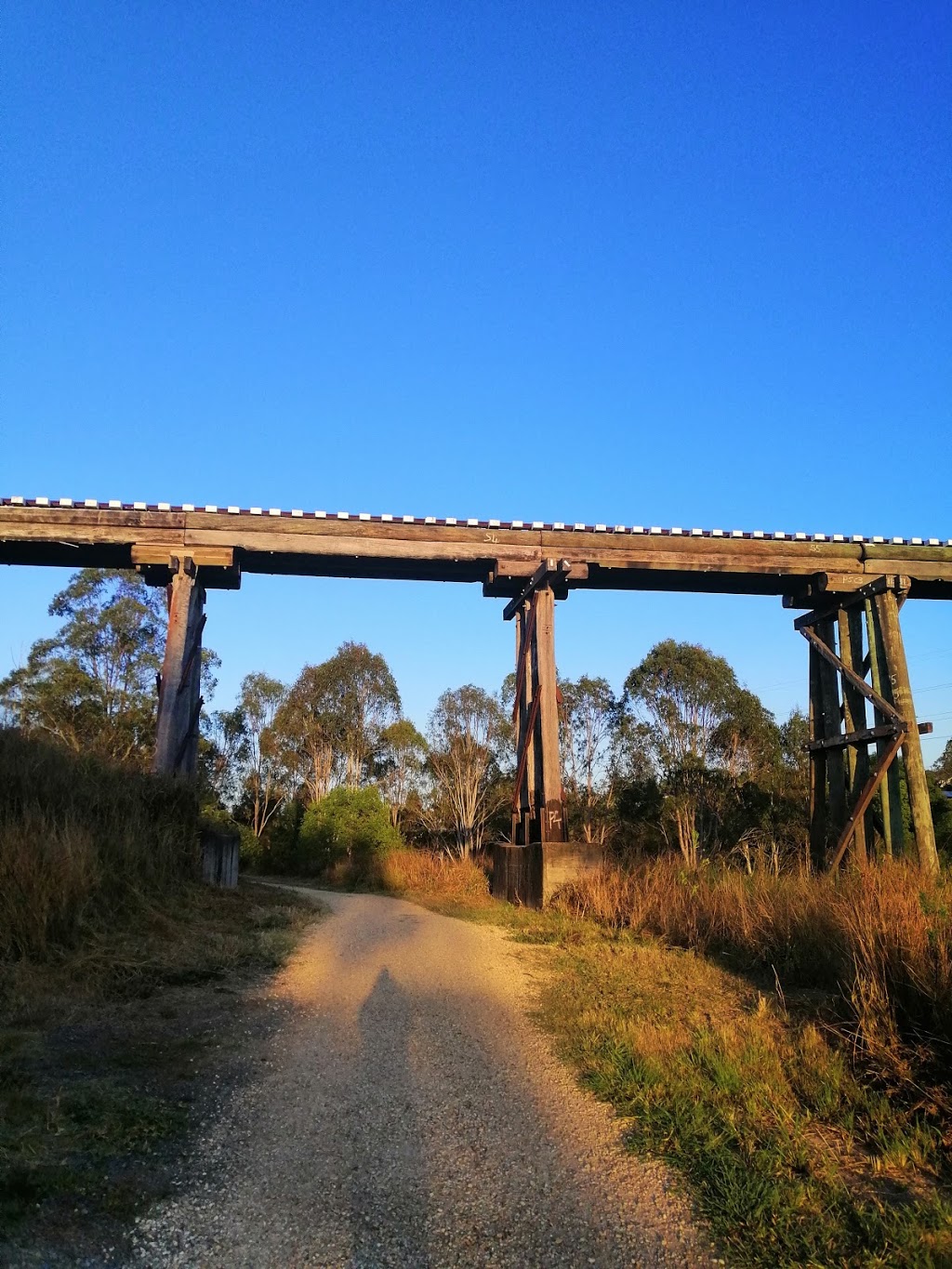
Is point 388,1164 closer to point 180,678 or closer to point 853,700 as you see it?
point 180,678

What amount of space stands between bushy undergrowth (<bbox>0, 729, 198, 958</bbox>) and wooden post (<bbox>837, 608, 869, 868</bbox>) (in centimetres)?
1073

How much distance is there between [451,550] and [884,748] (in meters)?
7.84

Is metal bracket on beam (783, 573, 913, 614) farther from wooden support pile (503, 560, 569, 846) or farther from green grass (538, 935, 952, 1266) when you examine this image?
green grass (538, 935, 952, 1266)

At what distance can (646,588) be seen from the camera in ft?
49.3

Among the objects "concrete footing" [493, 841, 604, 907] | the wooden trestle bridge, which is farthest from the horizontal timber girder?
"concrete footing" [493, 841, 604, 907]

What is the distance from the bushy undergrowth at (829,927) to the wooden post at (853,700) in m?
4.76

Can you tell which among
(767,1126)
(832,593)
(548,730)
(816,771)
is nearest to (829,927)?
(767,1126)

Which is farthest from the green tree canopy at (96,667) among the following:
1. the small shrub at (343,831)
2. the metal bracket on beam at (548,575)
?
the metal bracket on beam at (548,575)

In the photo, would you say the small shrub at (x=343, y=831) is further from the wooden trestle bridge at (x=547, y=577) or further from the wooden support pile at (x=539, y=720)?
the wooden trestle bridge at (x=547, y=577)

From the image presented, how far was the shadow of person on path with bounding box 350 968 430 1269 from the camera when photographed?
2.73 m

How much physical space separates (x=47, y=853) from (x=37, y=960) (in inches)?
33.9

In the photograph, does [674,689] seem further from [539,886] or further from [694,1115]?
[694,1115]

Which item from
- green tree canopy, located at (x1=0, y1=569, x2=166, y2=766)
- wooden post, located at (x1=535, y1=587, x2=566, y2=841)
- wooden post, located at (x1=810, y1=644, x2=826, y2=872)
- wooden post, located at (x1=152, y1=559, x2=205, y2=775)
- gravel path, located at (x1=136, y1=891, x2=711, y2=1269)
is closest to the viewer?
gravel path, located at (x1=136, y1=891, x2=711, y2=1269)

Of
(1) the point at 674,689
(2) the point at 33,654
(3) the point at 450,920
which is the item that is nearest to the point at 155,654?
(2) the point at 33,654
